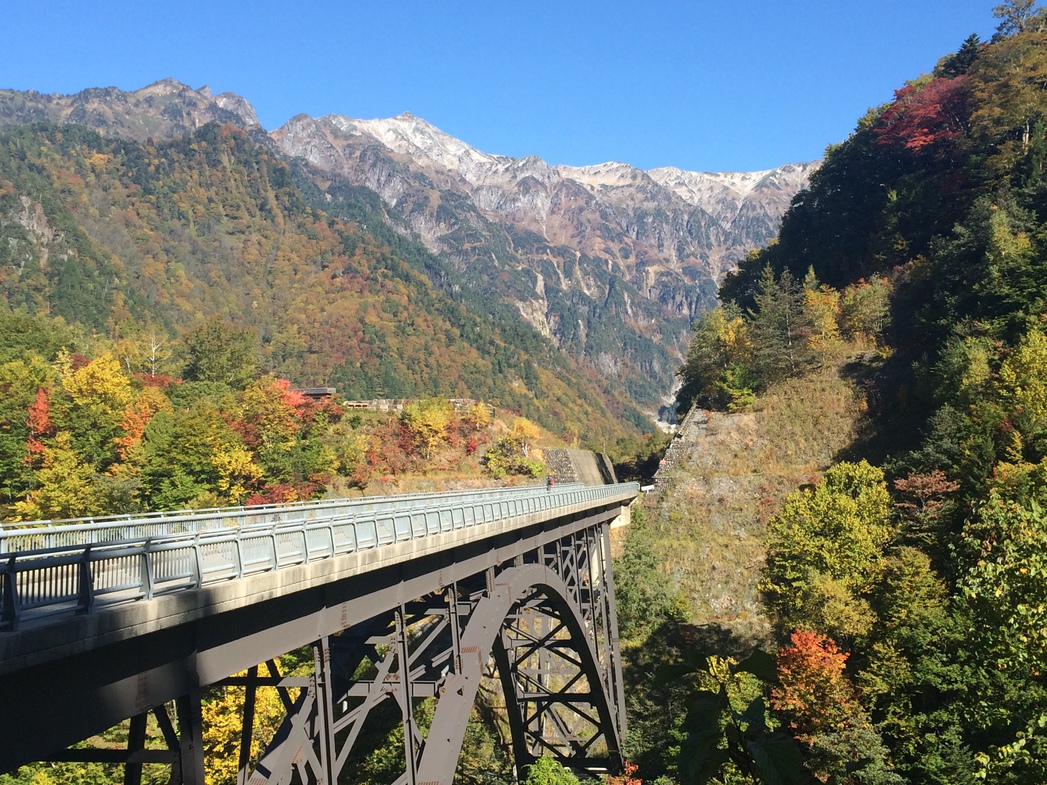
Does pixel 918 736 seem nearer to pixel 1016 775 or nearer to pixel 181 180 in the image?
pixel 1016 775

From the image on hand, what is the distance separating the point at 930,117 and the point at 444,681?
225 feet

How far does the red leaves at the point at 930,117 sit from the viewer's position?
209 feet

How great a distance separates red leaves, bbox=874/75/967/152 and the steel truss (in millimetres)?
48763

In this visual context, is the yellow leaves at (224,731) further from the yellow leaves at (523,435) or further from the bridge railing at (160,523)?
the yellow leaves at (523,435)

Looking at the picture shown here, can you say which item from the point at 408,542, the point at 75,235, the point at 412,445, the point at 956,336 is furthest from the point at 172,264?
the point at 408,542

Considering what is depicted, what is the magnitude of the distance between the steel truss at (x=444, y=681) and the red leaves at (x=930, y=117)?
48.8 meters

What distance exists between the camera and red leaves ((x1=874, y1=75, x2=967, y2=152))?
6372 cm

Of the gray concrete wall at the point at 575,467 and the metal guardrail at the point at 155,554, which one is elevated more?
the metal guardrail at the point at 155,554

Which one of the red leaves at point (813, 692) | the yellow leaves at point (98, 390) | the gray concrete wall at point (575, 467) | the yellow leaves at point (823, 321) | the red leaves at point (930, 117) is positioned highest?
the red leaves at point (930, 117)

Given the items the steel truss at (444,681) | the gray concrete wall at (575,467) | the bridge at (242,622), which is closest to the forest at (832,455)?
the gray concrete wall at (575,467)

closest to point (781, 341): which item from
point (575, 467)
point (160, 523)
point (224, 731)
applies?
point (575, 467)

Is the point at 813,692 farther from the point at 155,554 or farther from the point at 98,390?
the point at 98,390

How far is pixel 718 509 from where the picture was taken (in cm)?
4934

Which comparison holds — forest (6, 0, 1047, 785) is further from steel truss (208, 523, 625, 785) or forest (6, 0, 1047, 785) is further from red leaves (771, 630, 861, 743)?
steel truss (208, 523, 625, 785)
